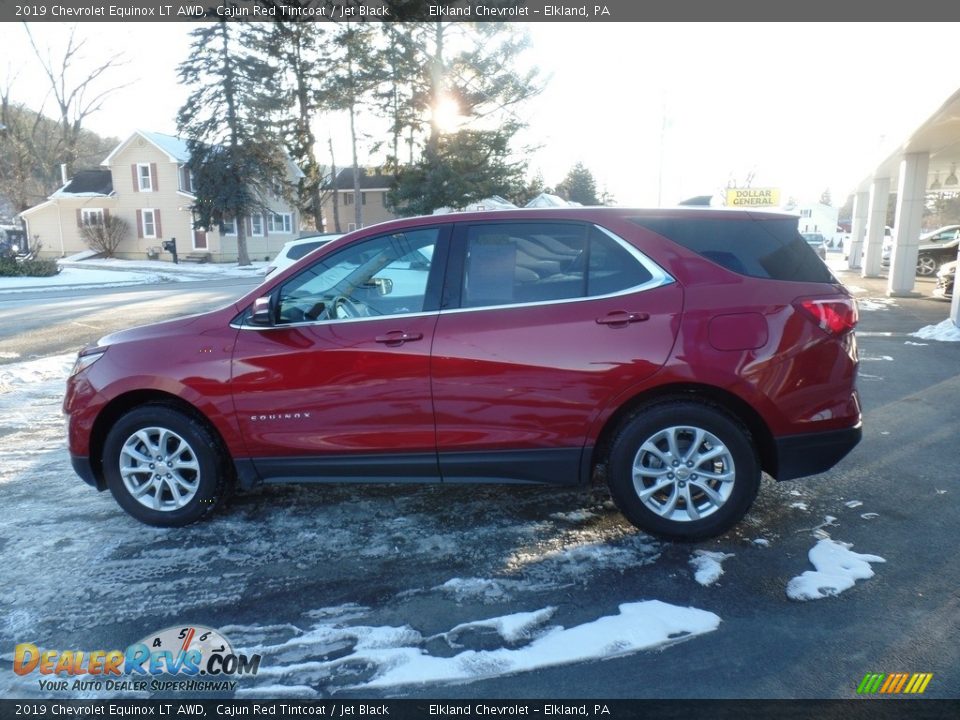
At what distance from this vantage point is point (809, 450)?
12.2ft

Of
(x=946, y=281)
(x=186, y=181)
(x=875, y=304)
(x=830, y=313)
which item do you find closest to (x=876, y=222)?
(x=946, y=281)

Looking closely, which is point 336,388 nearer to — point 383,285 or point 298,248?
point 383,285

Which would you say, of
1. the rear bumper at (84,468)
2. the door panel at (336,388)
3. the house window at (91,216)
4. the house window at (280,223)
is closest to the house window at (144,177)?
the house window at (91,216)

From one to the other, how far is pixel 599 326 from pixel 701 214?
3.03ft

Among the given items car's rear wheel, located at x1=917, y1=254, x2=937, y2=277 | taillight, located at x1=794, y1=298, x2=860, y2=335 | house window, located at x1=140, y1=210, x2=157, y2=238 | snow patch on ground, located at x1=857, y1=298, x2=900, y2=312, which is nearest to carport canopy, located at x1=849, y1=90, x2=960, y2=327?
car's rear wheel, located at x1=917, y1=254, x2=937, y2=277

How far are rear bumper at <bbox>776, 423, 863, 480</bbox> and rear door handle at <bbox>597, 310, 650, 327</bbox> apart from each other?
3.31ft

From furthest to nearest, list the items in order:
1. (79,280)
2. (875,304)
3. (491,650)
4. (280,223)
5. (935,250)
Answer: (280,223), (79,280), (935,250), (875,304), (491,650)

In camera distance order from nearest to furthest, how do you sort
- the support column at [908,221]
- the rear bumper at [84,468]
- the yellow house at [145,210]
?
the rear bumper at [84,468] → the support column at [908,221] → the yellow house at [145,210]

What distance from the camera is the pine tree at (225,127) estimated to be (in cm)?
3462

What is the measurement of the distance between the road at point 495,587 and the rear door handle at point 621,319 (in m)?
1.25

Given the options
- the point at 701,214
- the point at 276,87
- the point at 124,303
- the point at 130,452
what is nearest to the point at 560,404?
the point at 701,214

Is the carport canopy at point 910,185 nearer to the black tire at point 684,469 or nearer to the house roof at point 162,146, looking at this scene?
the black tire at point 684,469

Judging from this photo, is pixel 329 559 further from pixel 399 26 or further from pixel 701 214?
pixel 399 26

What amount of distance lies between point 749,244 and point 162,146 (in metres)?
42.1
